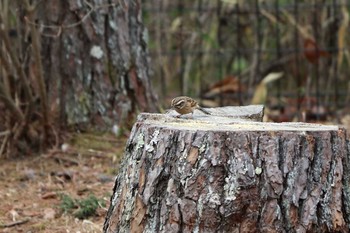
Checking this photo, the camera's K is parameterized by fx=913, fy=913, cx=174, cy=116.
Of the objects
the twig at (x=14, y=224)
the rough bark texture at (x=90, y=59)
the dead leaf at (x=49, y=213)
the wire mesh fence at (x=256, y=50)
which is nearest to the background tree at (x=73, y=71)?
the rough bark texture at (x=90, y=59)

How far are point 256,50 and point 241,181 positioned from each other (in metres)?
6.27

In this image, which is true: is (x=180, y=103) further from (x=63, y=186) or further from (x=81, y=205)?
(x=63, y=186)

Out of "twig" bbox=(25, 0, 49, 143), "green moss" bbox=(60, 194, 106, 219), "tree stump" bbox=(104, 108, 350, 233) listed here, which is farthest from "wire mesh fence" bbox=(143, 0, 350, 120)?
"tree stump" bbox=(104, 108, 350, 233)

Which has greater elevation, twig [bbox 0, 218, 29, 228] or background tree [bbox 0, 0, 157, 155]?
background tree [bbox 0, 0, 157, 155]

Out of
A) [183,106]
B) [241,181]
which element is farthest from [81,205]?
[241,181]

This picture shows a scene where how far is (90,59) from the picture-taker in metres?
6.37

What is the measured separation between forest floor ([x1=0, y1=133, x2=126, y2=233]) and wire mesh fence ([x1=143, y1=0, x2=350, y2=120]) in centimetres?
293

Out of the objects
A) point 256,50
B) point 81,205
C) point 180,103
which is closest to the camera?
point 180,103

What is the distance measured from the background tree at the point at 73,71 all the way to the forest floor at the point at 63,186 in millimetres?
137

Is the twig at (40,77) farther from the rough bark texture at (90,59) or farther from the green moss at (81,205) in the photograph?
the green moss at (81,205)

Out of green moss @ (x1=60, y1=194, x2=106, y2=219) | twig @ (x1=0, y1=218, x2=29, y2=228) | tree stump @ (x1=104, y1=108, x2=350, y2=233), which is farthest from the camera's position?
green moss @ (x1=60, y1=194, x2=106, y2=219)

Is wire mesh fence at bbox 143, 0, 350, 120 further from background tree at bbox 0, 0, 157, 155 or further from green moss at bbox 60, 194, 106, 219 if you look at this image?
green moss at bbox 60, 194, 106, 219

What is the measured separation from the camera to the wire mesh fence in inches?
372

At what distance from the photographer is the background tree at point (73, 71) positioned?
623cm
